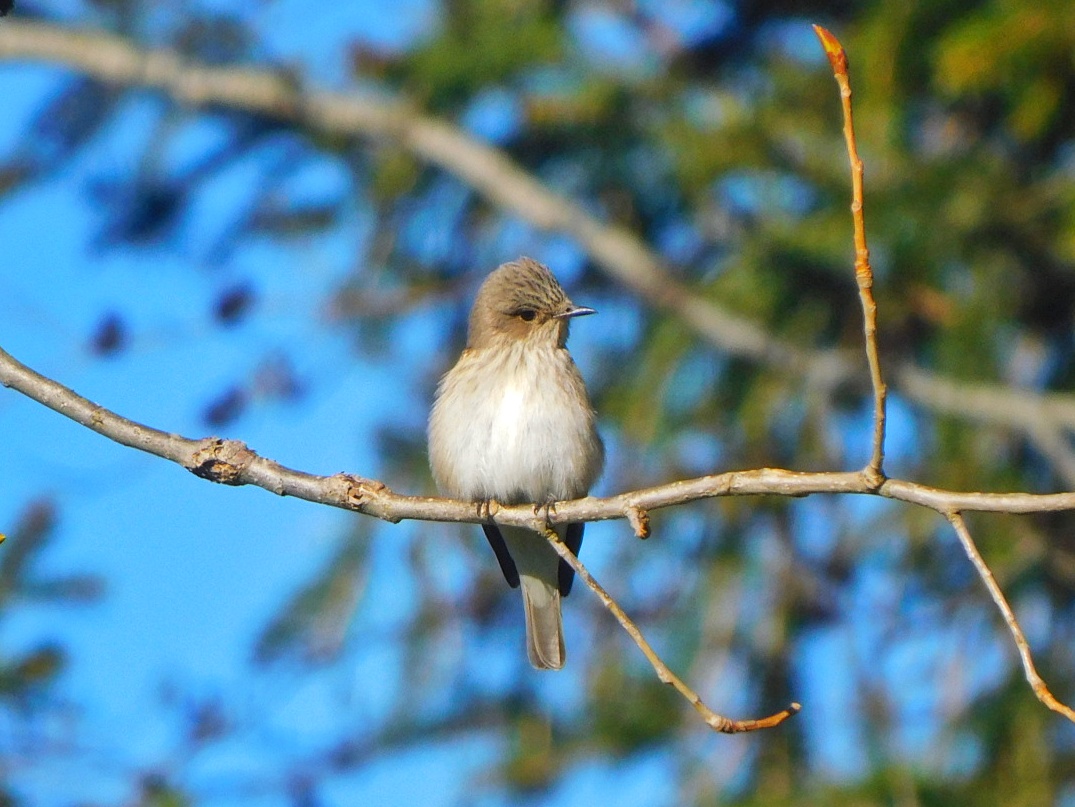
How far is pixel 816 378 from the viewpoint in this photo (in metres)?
6.72

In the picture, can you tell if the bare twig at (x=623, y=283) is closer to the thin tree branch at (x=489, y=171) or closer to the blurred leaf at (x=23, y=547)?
the thin tree branch at (x=489, y=171)

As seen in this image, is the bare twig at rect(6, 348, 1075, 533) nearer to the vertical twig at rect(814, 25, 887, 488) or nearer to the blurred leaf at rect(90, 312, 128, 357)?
the vertical twig at rect(814, 25, 887, 488)

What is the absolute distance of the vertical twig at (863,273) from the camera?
276 cm

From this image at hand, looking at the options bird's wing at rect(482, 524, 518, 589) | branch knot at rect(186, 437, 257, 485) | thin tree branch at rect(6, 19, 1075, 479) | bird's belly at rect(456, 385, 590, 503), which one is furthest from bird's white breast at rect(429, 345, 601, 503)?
thin tree branch at rect(6, 19, 1075, 479)

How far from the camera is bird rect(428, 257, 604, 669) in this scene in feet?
16.6

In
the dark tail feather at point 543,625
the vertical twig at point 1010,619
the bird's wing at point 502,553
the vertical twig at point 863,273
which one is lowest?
the vertical twig at point 1010,619

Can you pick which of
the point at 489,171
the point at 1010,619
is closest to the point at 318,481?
the point at 1010,619

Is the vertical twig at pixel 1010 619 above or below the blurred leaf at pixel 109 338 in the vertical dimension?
below

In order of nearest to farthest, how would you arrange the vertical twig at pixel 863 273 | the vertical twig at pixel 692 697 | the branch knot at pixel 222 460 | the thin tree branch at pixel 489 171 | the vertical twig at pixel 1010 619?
the vertical twig at pixel 1010 619
the vertical twig at pixel 863 273
the vertical twig at pixel 692 697
the branch knot at pixel 222 460
the thin tree branch at pixel 489 171

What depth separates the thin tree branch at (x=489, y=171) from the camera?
6.48 metres

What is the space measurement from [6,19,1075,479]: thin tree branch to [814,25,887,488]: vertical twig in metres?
3.63

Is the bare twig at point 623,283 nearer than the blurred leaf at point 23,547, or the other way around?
the bare twig at point 623,283

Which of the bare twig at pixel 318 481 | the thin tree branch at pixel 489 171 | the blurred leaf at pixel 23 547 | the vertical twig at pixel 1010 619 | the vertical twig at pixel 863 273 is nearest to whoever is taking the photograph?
the vertical twig at pixel 1010 619

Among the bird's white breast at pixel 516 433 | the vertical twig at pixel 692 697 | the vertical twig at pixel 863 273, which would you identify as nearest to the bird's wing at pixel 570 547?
the bird's white breast at pixel 516 433
